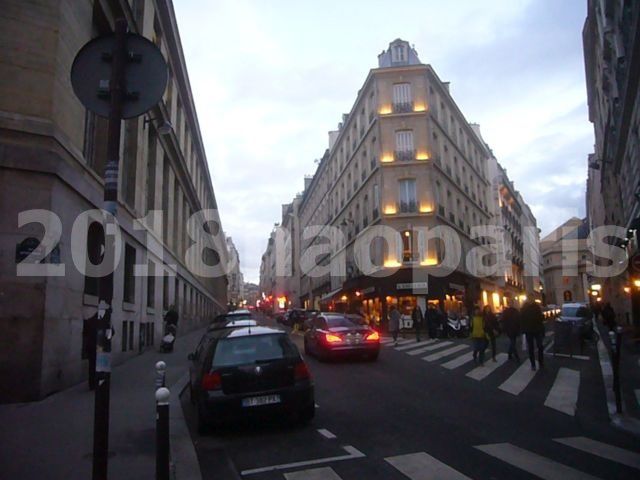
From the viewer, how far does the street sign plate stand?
15.6ft

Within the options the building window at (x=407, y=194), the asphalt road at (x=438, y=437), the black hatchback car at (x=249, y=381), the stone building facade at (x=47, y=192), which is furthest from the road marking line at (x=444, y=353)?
the building window at (x=407, y=194)

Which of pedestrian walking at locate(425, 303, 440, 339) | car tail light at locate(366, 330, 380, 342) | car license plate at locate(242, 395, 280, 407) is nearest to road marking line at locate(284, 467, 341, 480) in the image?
car license plate at locate(242, 395, 280, 407)

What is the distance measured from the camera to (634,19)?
1464 centimetres

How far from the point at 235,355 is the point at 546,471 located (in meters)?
4.18

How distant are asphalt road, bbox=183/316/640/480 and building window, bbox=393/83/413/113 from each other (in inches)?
1078

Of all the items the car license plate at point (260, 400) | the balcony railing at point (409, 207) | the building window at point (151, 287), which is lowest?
the car license plate at point (260, 400)

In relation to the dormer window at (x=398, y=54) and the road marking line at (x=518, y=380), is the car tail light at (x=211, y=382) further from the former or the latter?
the dormer window at (x=398, y=54)

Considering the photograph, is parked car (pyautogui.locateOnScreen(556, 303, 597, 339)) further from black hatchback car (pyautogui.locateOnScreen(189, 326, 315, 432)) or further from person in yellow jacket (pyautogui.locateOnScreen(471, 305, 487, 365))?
black hatchback car (pyautogui.locateOnScreen(189, 326, 315, 432))

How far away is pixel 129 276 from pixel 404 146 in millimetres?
23325

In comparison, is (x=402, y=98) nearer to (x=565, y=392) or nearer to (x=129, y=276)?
(x=129, y=276)

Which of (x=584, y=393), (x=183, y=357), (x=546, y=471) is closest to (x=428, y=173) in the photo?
(x=183, y=357)

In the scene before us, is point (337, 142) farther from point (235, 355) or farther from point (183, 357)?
point (235, 355)

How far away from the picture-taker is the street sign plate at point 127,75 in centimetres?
476

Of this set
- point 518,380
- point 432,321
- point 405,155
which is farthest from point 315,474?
point 405,155
